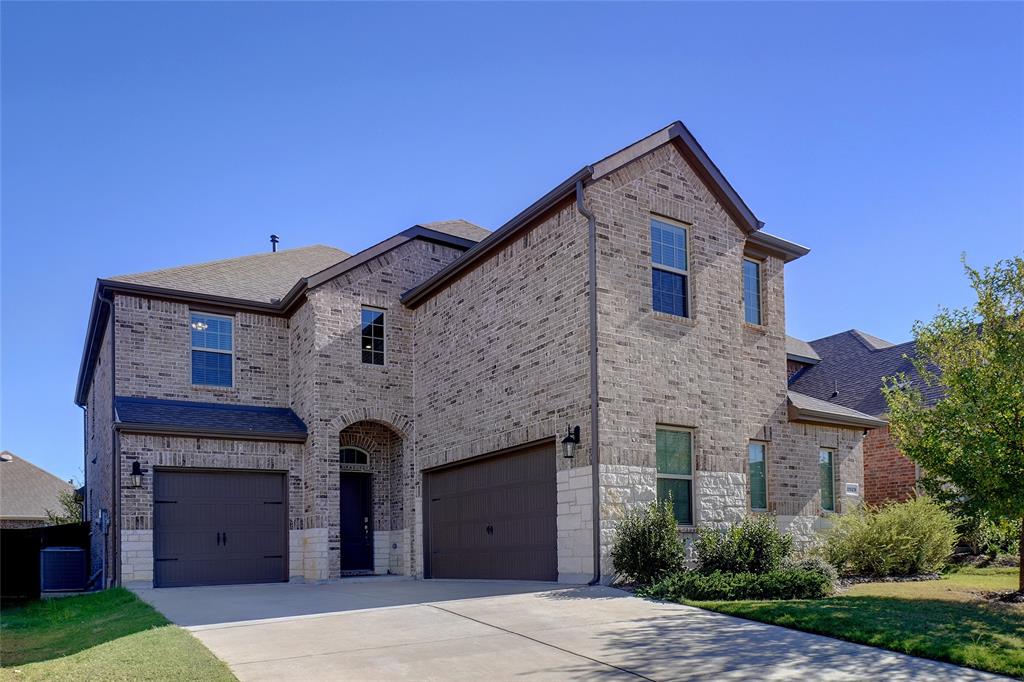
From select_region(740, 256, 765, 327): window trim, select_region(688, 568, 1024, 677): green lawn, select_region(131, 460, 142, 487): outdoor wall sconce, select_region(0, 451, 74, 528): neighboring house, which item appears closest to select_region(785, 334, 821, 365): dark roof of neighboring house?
select_region(740, 256, 765, 327): window trim

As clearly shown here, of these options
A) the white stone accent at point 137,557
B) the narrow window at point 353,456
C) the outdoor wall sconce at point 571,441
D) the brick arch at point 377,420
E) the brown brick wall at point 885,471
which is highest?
the brick arch at point 377,420

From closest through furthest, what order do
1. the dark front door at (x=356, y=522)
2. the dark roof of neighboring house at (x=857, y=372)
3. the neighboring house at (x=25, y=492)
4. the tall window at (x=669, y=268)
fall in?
1. the tall window at (x=669, y=268)
2. the dark front door at (x=356, y=522)
3. the dark roof of neighboring house at (x=857, y=372)
4. the neighboring house at (x=25, y=492)

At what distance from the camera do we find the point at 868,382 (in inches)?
960

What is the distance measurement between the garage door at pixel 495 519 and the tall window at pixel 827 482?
6.61 m

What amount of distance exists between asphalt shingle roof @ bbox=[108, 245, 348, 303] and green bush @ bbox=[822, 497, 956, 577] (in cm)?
1321

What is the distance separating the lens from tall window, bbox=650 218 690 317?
14695mm

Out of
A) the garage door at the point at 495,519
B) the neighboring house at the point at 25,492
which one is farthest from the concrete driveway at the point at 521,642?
the neighboring house at the point at 25,492

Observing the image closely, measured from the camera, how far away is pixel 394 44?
13.0 metres

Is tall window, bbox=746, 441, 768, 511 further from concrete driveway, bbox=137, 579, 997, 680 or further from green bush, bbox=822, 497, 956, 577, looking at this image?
concrete driveway, bbox=137, 579, 997, 680

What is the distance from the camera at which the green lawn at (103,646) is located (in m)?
7.71

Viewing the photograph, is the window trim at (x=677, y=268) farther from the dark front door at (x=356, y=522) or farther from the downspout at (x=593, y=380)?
the dark front door at (x=356, y=522)

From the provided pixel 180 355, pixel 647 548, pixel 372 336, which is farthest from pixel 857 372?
pixel 180 355

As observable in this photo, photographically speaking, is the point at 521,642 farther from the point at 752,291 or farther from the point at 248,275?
the point at 248,275

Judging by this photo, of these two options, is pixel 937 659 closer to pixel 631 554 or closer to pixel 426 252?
pixel 631 554
